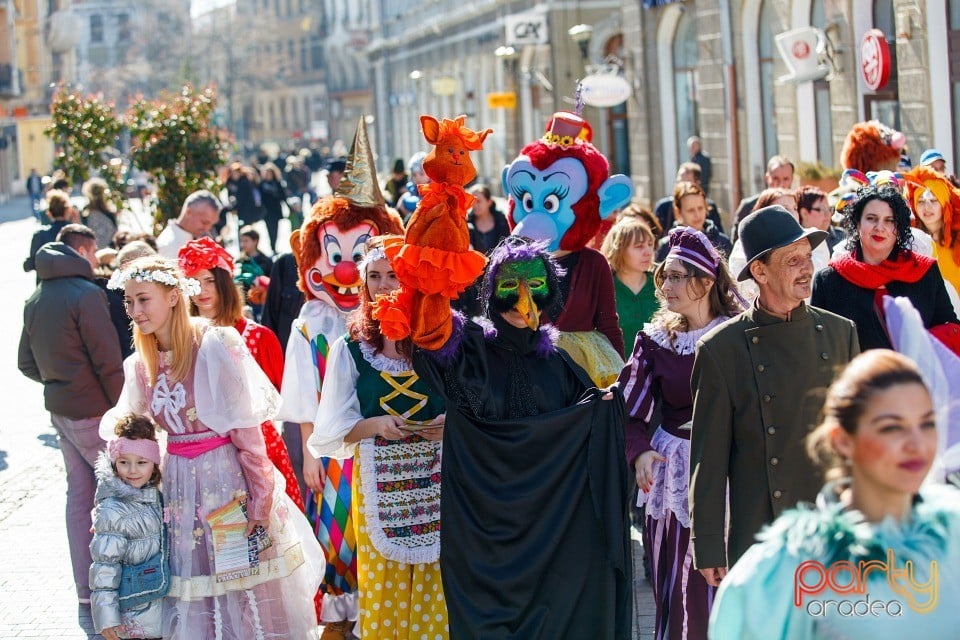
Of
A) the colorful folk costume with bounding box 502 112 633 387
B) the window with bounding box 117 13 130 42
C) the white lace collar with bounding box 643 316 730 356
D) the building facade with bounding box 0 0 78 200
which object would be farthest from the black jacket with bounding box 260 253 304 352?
the window with bounding box 117 13 130 42

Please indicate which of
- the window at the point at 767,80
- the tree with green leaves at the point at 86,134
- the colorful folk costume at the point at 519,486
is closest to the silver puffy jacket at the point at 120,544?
the colorful folk costume at the point at 519,486

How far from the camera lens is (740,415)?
15.5 feet

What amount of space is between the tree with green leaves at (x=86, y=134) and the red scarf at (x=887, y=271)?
1107cm

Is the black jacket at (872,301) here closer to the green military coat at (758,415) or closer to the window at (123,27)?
the green military coat at (758,415)

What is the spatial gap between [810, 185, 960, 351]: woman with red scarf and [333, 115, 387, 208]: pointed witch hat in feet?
7.37

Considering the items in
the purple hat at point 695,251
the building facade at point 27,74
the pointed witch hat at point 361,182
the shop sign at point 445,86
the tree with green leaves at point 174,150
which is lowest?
the purple hat at point 695,251

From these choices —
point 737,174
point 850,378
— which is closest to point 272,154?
point 737,174

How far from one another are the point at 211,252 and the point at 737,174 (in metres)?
13.0

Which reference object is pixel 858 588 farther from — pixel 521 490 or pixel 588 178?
pixel 588 178

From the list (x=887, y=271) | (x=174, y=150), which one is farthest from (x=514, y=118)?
(x=887, y=271)

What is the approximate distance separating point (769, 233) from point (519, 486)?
1.21 meters

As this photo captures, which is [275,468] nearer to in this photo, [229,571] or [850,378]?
[229,571]

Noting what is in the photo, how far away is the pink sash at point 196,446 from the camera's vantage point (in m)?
6.05

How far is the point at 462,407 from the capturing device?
16.7ft
